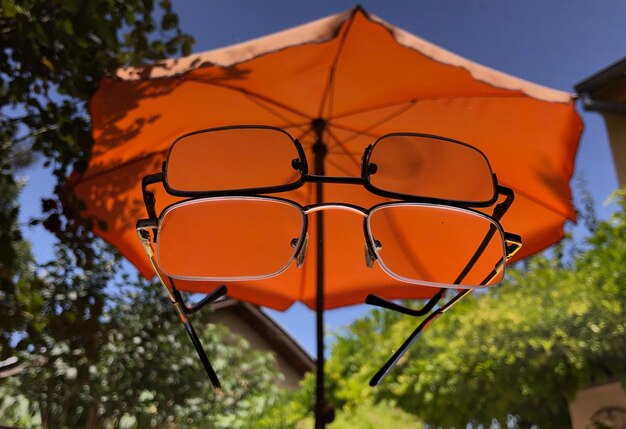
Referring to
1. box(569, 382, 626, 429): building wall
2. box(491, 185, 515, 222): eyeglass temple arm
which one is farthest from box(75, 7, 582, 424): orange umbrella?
box(569, 382, 626, 429): building wall

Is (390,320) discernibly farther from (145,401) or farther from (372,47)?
A: (372,47)

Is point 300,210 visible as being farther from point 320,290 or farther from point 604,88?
point 604,88

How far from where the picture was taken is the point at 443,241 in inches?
19.3

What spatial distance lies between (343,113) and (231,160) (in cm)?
26

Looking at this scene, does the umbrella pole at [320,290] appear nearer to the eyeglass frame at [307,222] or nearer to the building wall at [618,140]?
the eyeglass frame at [307,222]

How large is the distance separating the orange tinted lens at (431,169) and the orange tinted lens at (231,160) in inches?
3.0

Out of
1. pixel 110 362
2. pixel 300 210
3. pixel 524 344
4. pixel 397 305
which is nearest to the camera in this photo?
pixel 300 210

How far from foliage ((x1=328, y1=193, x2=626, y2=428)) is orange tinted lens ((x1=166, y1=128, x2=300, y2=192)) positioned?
468 millimetres

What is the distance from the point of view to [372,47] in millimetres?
529

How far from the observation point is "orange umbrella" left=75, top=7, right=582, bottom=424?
49 centimetres

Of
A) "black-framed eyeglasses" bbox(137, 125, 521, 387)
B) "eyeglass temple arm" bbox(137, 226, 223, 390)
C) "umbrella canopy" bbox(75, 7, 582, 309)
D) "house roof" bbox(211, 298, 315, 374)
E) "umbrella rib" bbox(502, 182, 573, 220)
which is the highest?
"house roof" bbox(211, 298, 315, 374)

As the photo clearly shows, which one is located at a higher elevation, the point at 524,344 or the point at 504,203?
the point at 524,344

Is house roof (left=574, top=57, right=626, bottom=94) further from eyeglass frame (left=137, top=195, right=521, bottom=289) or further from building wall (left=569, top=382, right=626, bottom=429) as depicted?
building wall (left=569, top=382, right=626, bottom=429)

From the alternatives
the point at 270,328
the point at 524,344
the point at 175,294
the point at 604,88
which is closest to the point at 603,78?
the point at 604,88
